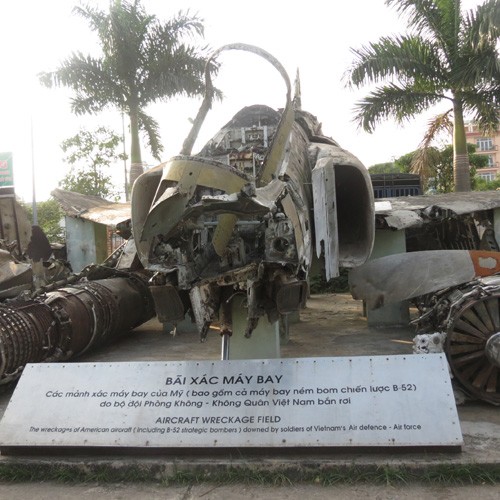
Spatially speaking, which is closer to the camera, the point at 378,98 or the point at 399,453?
the point at 399,453

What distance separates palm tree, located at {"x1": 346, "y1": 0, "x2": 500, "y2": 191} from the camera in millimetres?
15719

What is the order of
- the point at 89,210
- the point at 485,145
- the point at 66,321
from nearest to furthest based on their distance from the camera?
the point at 66,321 < the point at 89,210 < the point at 485,145

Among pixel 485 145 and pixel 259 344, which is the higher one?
pixel 485 145

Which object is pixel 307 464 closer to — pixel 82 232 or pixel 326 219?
pixel 326 219

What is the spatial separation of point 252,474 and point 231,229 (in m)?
1.97

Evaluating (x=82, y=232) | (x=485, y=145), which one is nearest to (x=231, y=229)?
(x=82, y=232)

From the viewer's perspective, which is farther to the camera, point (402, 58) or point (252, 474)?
point (402, 58)

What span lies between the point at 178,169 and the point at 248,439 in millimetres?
2255

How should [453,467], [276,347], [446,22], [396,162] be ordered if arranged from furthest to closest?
[396,162] → [446,22] → [276,347] → [453,467]

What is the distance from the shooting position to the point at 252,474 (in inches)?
169

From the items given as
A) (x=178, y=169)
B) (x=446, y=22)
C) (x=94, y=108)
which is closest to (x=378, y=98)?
(x=446, y=22)

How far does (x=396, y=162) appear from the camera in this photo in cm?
3769

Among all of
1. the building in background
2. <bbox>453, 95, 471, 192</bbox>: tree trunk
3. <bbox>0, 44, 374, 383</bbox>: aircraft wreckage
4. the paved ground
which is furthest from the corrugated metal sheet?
<bbox>453, 95, 471, 192</bbox>: tree trunk

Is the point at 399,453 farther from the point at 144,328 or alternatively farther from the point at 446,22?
the point at 446,22
